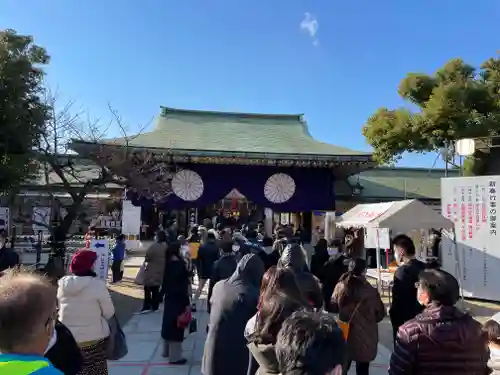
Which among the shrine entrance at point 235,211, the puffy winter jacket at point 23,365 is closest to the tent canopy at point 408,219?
the puffy winter jacket at point 23,365

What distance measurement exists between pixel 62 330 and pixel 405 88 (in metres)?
12.6

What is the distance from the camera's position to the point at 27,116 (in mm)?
7359

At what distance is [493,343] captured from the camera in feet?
7.07

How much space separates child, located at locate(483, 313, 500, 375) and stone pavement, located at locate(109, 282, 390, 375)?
2628mm

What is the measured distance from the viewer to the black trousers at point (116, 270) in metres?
9.27

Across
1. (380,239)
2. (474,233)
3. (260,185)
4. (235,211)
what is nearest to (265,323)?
(380,239)

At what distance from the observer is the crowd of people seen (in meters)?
1.29

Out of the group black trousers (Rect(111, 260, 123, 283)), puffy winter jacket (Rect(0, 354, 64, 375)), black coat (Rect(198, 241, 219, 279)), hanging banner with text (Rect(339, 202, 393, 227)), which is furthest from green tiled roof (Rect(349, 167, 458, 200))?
puffy winter jacket (Rect(0, 354, 64, 375))

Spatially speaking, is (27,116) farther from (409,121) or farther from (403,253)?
(409,121)

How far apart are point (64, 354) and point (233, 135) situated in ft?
51.0

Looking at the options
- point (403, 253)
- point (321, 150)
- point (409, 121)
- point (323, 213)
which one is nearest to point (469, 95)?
point (409, 121)

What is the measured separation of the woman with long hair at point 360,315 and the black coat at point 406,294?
532mm

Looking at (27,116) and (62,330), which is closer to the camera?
(62,330)

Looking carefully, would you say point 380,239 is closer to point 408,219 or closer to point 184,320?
point 408,219
